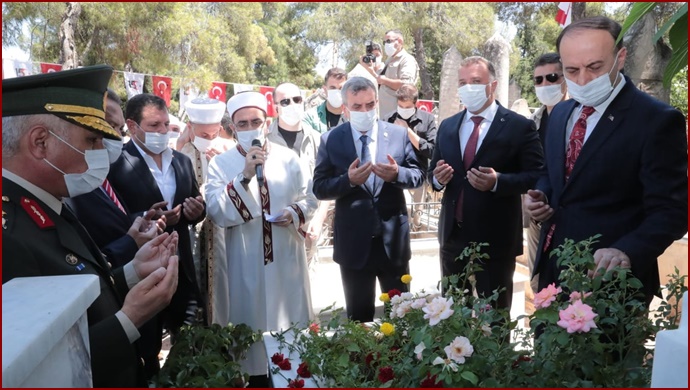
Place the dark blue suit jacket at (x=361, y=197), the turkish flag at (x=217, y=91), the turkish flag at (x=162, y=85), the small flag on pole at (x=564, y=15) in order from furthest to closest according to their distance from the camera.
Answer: the turkish flag at (x=217, y=91)
the turkish flag at (x=162, y=85)
the small flag on pole at (x=564, y=15)
the dark blue suit jacket at (x=361, y=197)

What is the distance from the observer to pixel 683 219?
7.91ft

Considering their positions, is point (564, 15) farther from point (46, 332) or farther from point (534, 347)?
point (46, 332)

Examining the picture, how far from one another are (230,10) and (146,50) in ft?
29.7

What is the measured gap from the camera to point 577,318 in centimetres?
177

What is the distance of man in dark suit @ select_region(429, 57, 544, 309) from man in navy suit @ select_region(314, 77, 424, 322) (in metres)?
0.31

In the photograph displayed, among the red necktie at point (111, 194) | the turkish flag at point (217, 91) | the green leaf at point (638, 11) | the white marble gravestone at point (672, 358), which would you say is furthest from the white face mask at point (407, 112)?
the turkish flag at point (217, 91)

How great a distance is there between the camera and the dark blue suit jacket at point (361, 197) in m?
3.78

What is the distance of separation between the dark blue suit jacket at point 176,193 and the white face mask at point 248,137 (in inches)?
14.7

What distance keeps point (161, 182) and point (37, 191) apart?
173 cm

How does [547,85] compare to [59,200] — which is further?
[547,85]

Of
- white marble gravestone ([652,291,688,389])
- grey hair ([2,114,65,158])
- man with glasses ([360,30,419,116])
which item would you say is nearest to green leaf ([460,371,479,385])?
white marble gravestone ([652,291,688,389])

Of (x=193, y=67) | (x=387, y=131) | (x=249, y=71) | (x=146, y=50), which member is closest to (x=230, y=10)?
(x=249, y=71)

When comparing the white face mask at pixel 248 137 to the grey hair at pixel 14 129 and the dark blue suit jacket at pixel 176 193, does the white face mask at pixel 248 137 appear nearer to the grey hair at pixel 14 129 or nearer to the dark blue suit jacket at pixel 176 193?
the dark blue suit jacket at pixel 176 193

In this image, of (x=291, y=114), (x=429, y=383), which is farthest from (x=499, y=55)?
(x=429, y=383)
